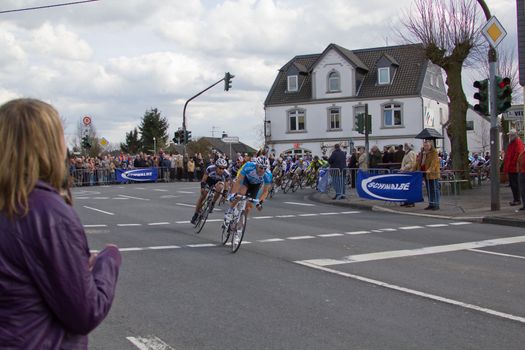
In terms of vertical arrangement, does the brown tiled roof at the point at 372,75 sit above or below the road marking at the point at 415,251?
above

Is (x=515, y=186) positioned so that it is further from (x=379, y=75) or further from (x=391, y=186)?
(x=379, y=75)

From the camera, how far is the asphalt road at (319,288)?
5.26 m

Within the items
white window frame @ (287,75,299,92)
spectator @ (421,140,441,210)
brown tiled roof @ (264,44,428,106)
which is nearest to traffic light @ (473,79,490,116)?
spectator @ (421,140,441,210)

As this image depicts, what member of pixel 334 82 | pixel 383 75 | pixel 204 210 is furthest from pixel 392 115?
pixel 204 210

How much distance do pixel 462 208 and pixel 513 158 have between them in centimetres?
193

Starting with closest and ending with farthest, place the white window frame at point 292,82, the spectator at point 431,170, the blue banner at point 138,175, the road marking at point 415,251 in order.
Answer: the road marking at point 415,251
the spectator at point 431,170
the blue banner at point 138,175
the white window frame at point 292,82

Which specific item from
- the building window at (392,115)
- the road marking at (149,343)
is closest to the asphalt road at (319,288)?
the road marking at (149,343)

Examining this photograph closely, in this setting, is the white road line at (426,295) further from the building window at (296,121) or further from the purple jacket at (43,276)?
the building window at (296,121)

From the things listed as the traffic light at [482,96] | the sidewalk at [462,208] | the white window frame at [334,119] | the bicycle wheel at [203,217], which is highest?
the white window frame at [334,119]

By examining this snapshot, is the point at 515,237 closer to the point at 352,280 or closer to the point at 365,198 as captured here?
the point at 352,280

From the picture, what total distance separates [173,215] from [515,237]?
8.72 m

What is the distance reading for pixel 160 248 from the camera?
10.4 metres

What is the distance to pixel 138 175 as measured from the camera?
36906mm

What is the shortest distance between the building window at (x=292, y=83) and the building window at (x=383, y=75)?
798 centimetres
